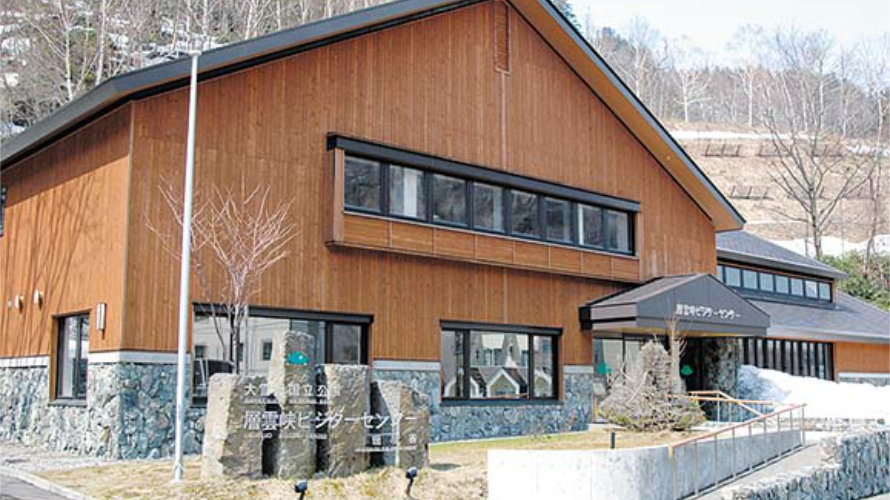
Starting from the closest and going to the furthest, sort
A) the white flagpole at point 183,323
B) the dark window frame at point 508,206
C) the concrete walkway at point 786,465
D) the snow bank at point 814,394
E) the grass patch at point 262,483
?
1. the grass patch at point 262,483
2. the white flagpole at point 183,323
3. the concrete walkway at point 786,465
4. the dark window frame at point 508,206
5. the snow bank at point 814,394

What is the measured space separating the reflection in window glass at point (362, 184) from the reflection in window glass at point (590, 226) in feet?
21.3

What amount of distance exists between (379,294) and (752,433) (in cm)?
798

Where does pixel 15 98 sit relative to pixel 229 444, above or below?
above

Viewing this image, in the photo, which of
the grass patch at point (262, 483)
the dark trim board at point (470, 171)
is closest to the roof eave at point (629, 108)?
the dark trim board at point (470, 171)

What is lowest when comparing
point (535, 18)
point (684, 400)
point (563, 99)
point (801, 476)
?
point (801, 476)

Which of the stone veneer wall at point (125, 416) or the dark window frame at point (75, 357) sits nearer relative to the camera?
the stone veneer wall at point (125, 416)

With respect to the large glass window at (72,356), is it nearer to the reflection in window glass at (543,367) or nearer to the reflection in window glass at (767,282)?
the reflection in window glass at (543,367)

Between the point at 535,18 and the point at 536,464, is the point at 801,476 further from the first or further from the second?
the point at 535,18

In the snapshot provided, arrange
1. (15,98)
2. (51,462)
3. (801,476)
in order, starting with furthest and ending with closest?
(15,98) → (801,476) → (51,462)

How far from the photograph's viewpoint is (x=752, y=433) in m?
18.4

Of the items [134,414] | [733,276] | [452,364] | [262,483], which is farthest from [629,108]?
[262,483]

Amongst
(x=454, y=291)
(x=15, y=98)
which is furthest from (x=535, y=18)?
(x=15, y=98)

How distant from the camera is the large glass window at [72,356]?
1647cm

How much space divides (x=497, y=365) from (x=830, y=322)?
17630mm
